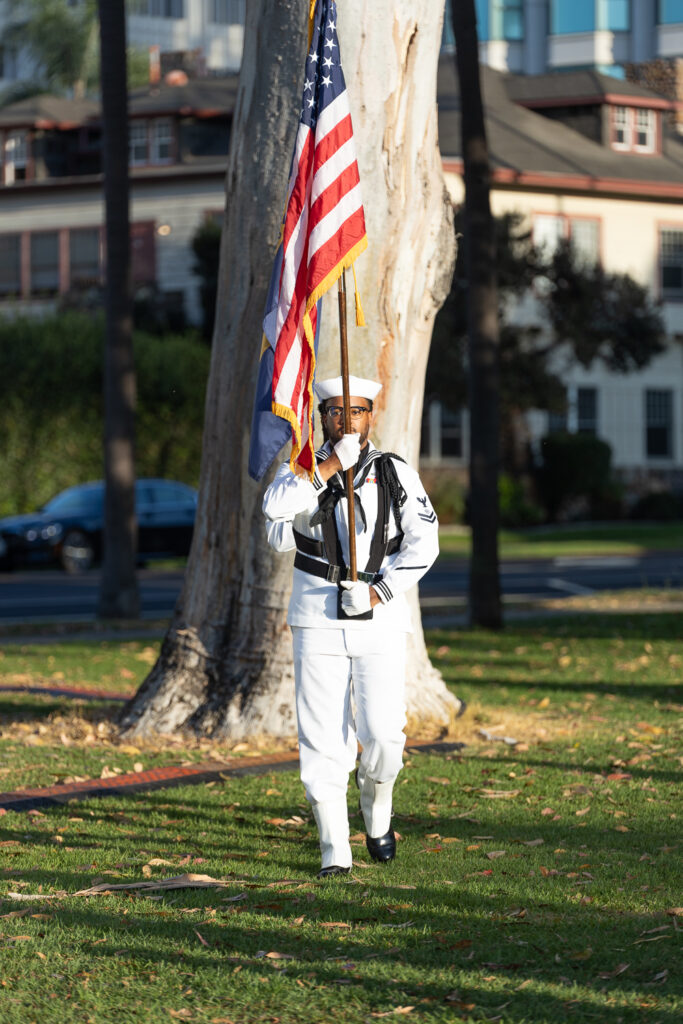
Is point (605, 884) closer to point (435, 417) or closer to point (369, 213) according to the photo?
point (369, 213)

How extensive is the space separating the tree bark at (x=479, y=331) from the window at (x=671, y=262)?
2746 centimetres

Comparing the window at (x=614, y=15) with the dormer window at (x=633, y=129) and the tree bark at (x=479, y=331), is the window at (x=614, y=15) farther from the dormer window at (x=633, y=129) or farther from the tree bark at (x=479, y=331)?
the tree bark at (x=479, y=331)

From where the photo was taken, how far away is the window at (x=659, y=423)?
43.0 metres

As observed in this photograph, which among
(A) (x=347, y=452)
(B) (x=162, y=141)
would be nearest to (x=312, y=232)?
(A) (x=347, y=452)

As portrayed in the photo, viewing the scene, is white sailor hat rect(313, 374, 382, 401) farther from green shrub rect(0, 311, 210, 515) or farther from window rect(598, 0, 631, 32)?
window rect(598, 0, 631, 32)

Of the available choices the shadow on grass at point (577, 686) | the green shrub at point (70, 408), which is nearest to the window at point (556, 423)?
the green shrub at point (70, 408)

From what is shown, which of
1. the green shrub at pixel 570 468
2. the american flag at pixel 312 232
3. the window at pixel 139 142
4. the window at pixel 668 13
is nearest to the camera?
the american flag at pixel 312 232

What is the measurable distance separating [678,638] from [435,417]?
25086 millimetres

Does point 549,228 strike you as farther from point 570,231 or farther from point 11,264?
point 11,264

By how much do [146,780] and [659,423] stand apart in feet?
120

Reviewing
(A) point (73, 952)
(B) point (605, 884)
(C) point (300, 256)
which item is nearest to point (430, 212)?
(C) point (300, 256)

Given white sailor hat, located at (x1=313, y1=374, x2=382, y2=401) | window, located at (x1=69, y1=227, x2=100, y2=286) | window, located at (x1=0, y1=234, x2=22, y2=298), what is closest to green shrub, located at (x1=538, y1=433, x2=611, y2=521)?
window, located at (x1=69, y1=227, x2=100, y2=286)

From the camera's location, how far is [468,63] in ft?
51.4

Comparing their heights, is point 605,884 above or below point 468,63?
below
